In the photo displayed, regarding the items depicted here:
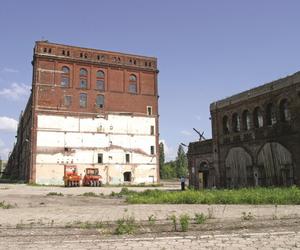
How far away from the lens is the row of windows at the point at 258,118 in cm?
2619

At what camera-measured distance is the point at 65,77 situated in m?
57.1

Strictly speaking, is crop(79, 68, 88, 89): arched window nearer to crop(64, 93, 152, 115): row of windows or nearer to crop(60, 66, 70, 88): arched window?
crop(64, 93, 152, 115): row of windows

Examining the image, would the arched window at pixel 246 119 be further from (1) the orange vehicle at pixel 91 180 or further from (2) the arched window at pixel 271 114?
(1) the orange vehicle at pixel 91 180

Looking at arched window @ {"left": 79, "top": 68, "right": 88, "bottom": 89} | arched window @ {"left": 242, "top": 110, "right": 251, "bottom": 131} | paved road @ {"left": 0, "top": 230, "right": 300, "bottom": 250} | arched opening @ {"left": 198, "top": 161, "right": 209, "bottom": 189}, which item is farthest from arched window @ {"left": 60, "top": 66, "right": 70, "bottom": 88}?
paved road @ {"left": 0, "top": 230, "right": 300, "bottom": 250}

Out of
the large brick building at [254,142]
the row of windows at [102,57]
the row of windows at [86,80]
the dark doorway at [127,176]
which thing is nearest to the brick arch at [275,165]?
the large brick building at [254,142]

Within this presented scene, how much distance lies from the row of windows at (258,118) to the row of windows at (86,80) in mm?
31208

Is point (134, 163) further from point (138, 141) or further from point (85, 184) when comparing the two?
point (85, 184)

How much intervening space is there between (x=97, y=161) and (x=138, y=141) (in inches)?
291

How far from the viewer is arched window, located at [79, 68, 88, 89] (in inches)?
2290

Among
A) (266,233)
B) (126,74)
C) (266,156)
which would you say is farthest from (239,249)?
(126,74)

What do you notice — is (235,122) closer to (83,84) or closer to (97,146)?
(97,146)

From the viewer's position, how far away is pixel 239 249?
7164 millimetres

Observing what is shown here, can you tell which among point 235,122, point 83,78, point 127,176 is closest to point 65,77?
point 83,78

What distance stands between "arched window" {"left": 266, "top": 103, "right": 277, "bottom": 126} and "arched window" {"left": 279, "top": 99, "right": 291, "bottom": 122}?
573 mm
